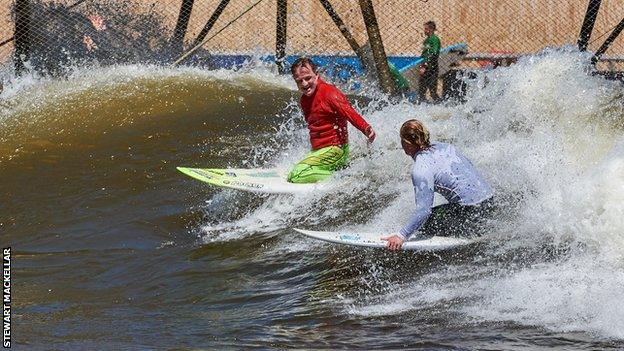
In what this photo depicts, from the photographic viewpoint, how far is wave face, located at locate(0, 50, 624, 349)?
22.9ft

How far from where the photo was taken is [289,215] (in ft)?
33.3

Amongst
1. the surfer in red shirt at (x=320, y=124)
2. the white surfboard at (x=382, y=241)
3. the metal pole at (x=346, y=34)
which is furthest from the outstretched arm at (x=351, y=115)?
the metal pole at (x=346, y=34)

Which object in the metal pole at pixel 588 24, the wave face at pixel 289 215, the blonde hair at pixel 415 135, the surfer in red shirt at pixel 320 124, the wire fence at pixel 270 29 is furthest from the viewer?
the wire fence at pixel 270 29

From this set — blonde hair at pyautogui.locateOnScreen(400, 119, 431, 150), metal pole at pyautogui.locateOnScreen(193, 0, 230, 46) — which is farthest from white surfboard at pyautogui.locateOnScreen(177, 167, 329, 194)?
metal pole at pyautogui.locateOnScreen(193, 0, 230, 46)

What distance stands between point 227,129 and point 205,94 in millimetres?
1537

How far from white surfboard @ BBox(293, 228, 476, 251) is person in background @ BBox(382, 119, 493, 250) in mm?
73

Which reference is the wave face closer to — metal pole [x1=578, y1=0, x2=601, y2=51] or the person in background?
the person in background

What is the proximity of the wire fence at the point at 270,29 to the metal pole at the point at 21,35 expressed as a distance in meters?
0.01

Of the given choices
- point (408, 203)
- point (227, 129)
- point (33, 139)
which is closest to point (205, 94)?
point (227, 129)

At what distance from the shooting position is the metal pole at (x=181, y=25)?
15955mm

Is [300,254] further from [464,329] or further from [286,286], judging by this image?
[464,329]

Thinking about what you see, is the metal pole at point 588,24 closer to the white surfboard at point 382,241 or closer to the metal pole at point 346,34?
the metal pole at point 346,34

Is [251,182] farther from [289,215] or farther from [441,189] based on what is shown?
[441,189]

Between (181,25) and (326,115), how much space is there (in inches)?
252
